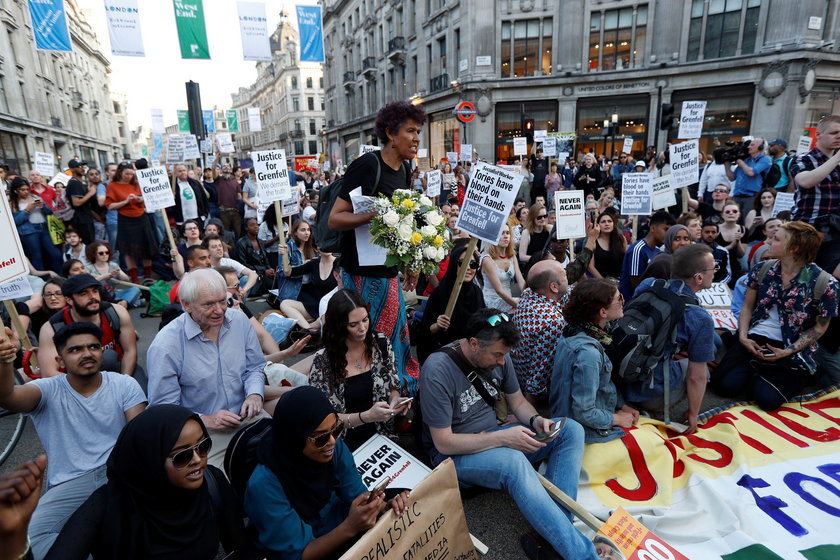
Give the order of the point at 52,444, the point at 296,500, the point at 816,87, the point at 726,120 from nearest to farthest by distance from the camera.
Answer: the point at 296,500, the point at 52,444, the point at 816,87, the point at 726,120

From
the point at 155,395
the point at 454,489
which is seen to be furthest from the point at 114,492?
the point at 454,489

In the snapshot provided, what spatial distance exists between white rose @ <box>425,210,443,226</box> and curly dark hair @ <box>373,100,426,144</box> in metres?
0.62

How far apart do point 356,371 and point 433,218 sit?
1245 millimetres

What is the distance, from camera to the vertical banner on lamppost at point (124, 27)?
11305 millimetres

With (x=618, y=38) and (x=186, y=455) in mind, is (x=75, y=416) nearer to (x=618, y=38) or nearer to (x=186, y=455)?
(x=186, y=455)

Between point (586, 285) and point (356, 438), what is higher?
point (586, 285)

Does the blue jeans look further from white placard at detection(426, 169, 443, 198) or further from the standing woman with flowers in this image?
white placard at detection(426, 169, 443, 198)

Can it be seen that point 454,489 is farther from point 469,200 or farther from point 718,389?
point 718,389

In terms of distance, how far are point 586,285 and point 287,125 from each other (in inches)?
3339

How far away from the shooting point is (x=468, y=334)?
115 inches

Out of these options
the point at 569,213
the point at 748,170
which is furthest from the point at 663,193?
the point at 748,170

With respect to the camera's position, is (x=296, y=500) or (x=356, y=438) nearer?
(x=296, y=500)

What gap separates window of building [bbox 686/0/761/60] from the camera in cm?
2180

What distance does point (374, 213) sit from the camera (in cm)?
314
